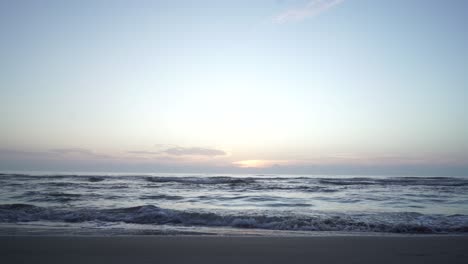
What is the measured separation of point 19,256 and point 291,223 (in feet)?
22.2

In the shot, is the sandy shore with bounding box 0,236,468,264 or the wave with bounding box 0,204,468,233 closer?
the sandy shore with bounding box 0,236,468,264

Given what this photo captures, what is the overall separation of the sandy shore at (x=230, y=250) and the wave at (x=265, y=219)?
2.18m

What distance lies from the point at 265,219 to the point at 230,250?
459 cm

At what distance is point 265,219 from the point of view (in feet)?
32.5

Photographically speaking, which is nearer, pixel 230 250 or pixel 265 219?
pixel 230 250

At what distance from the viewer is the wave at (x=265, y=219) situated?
8.88 metres

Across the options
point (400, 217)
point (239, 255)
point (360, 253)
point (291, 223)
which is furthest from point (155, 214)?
point (400, 217)

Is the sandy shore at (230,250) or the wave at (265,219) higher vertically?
the sandy shore at (230,250)

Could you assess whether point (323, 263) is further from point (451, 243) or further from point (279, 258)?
point (451, 243)

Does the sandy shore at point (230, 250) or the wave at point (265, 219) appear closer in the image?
the sandy shore at point (230, 250)

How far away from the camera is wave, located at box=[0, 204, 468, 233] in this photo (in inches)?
349

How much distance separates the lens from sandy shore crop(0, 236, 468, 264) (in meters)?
4.92

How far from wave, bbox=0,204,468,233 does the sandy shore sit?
2180 mm

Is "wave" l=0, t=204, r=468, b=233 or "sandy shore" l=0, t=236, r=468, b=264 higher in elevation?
"sandy shore" l=0, t=236, r=468, b=264
